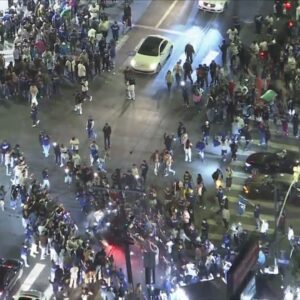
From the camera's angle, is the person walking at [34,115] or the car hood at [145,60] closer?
the person walking at [34,115]

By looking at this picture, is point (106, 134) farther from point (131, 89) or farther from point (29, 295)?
point (29, 295)

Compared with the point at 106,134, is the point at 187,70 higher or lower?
higher

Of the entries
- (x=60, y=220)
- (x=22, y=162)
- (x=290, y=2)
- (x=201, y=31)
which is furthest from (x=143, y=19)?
(x=60, y=220)

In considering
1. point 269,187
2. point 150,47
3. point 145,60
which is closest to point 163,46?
point 150,47

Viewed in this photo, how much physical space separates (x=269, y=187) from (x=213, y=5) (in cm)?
1887

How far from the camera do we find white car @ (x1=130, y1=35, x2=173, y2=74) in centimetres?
4809

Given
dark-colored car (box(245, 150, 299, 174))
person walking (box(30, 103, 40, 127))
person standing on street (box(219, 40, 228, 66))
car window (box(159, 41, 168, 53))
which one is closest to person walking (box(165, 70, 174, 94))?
Result: car window (box(159, 41, 168, 53))

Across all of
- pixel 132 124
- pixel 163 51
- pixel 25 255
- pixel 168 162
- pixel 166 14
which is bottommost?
pixel 166 14

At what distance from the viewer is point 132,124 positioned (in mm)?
44344

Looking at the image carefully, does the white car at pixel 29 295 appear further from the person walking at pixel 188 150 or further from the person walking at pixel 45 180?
the person walking at pixel 188 150

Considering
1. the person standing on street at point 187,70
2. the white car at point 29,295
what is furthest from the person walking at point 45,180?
the person standing on street at point 187,70

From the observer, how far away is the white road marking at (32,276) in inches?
1355

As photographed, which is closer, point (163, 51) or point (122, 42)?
point (163, 51)

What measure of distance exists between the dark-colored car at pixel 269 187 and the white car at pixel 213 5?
18.2 metres
